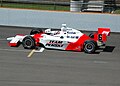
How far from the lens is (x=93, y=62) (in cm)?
1819

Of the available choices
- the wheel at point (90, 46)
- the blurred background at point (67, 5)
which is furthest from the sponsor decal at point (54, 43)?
the blurred background at point (67, 5)

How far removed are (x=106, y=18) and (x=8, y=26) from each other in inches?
235

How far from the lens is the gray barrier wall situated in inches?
1009

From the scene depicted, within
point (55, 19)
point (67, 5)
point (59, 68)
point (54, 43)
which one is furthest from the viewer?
point (67, 5)

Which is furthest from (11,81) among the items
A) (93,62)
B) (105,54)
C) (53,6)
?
(53,6)

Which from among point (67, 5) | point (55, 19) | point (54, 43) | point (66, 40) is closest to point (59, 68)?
point (66, 40)

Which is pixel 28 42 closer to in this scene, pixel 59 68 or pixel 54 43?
pixel 54 43

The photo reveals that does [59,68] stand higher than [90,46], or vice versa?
[90,46]

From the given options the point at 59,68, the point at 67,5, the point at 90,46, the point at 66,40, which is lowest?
the point at 59,68

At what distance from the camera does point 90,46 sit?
1966 cm

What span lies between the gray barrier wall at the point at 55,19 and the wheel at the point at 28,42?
6000 millimetres

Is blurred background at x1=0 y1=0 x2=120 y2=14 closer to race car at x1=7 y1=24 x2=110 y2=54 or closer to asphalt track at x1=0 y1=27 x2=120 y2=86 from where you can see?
asphalt track at x1=0 y1=27 x2=120 y2=86

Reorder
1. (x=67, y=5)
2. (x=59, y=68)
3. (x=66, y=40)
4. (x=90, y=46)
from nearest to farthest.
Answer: (x=59, y=68)
(x=90, y=46)
(x=66, y=40)
(x=67, y=5)

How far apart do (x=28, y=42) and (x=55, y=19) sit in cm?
621
